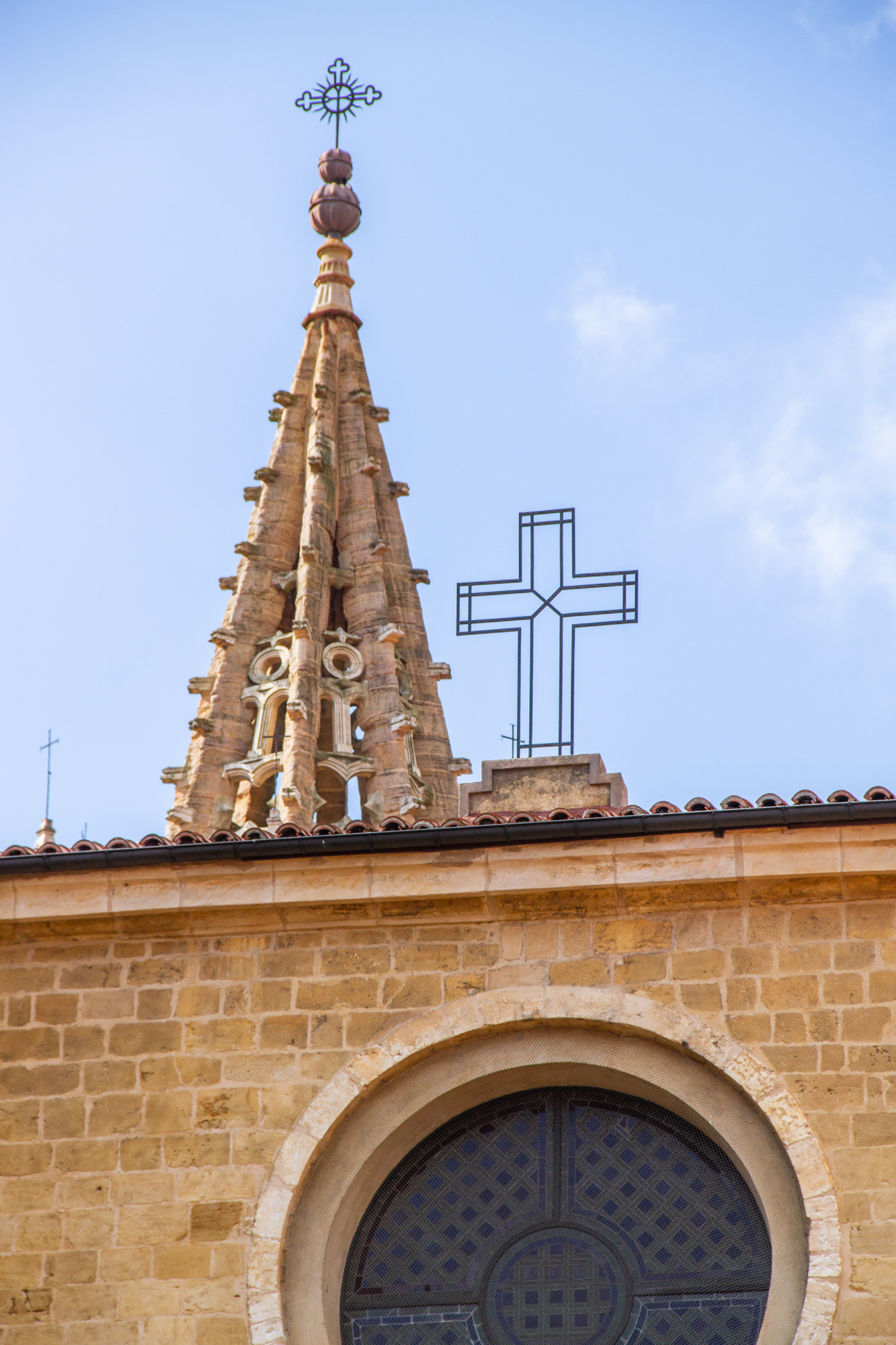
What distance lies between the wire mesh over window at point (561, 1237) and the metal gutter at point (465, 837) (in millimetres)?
1286

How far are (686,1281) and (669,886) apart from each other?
181cm

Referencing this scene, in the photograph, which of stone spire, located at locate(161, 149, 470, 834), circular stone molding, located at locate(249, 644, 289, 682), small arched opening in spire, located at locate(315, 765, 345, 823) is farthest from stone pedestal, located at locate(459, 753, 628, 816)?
circular stone molding, located at locate(249, 644, 289, 682)

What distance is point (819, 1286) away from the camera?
31.3 ft

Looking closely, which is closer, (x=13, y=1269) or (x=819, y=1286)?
(x=819, y=1286)

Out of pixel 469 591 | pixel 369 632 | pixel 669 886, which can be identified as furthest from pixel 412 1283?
pixel 369 632

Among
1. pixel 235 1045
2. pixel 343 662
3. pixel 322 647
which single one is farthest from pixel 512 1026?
pixel 343 662

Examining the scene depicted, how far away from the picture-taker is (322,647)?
23641 mm

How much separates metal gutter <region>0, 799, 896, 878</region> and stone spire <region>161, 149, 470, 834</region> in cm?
1031

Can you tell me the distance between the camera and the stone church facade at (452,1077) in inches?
394

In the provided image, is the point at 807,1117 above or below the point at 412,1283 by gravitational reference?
above

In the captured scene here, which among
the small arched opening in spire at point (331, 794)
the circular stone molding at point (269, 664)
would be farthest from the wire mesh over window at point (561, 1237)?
the circular stone molding at point (269, 664)

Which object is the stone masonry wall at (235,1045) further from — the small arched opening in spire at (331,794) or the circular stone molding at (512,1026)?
the small arched opening in spire at (331,794)

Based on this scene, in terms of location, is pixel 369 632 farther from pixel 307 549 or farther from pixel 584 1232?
pixel 584 1232

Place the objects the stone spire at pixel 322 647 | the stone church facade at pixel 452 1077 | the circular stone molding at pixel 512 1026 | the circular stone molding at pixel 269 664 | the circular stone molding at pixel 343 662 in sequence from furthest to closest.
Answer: the circular stone molding at pixel 343 662 < the circular stone molding at pixel 269 664 < the stone spire at pixel 322 647 < the stone church facade at pixel 452 1077 < the circular stone molding at pixel 512 1026
